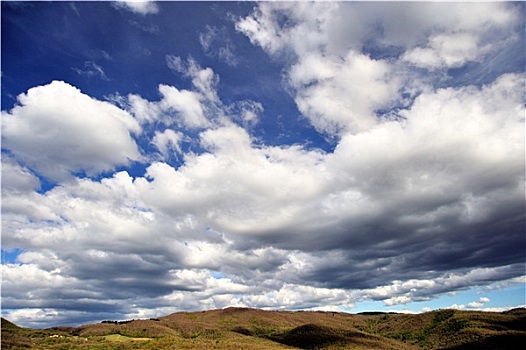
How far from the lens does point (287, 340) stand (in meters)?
173

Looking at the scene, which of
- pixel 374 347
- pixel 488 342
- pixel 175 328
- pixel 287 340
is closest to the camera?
pixel 488 342

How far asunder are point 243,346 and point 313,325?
287 ft

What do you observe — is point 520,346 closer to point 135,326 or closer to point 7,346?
point 7,346

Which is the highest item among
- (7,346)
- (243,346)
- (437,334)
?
(7,346)

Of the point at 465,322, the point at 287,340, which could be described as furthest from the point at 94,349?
the point at 465,322

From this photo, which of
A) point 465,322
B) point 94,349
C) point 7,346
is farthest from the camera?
point 465,322

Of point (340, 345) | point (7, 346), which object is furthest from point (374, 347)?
point (7, 346)

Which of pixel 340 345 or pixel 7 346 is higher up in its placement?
pixel 7 346

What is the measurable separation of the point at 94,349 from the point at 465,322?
171 m

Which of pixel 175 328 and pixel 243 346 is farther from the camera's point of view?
pixel 175 328

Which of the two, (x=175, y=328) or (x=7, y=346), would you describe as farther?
(x=175, y=328)

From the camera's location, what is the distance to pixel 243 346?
117062 millimetres

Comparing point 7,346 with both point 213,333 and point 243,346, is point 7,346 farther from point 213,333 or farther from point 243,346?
point 213,333

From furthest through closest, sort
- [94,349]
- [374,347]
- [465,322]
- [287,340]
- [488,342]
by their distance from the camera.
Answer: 1. [465,322]
2. [287,340]
3. [374,347]
4. [488,342]
5. [94,349]
